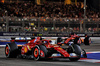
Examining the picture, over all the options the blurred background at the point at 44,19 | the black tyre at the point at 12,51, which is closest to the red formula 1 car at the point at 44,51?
the black tyre at the point at 12,51

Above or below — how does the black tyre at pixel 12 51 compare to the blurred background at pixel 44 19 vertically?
below

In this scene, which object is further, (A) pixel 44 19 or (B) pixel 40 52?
(A) pixel 44 19

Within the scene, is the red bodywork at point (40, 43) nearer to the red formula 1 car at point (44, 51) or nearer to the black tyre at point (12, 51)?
the red formula 1 car at point (44, 51)

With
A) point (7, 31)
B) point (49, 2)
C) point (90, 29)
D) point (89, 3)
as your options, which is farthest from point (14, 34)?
point (89, 3)

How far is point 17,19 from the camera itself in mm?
25250

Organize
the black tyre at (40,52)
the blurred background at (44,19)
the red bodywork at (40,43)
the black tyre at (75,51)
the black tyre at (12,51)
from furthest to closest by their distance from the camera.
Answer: the blurred background at (44,19)
the black tyre at (12,51)
the black tyre at (75,51)
the red bodywork at (40,43)
the black tyre at (40,52)

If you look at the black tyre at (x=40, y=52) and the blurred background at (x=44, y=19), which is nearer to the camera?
the black tyre at (x=40, y=52)

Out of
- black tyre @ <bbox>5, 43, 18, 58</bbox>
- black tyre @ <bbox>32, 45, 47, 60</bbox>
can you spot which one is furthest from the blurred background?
black tyre @ <bbox>32, 45, 47, 60</bbox>

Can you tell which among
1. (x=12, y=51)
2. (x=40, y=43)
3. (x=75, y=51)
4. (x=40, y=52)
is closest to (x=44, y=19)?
(x=12, y=51)

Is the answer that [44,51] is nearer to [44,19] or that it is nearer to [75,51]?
[75,51]

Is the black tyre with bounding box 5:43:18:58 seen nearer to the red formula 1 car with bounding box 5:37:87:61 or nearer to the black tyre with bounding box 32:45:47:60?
the red formula 1 car with bounding box 5:37:87:61

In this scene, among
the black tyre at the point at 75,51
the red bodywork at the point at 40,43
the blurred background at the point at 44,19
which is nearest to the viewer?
the red bodywork at the point at 40,43

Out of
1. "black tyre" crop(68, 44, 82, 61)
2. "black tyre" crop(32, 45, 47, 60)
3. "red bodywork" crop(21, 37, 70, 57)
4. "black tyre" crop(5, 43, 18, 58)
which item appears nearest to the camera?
"black tyre" crop(32, 45, 47, 60)

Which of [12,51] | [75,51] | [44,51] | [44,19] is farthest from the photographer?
[44,19]
